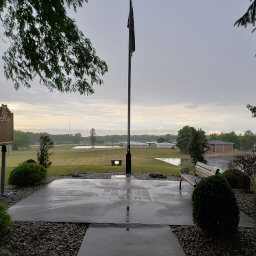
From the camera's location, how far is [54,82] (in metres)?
6.18

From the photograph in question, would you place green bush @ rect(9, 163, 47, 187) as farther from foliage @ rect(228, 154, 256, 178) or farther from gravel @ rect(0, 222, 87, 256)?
foliage @ rect(228, 154, 256, 178)

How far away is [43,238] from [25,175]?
4.92 meters

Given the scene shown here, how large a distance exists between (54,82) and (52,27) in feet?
5.05

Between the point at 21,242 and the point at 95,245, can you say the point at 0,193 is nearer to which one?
the point at 21,242

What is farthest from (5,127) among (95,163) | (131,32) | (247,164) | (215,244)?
(95,163)

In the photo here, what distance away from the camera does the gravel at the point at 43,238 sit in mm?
3389

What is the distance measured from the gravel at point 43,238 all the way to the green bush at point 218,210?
219cm

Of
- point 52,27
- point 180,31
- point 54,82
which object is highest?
point 180,31

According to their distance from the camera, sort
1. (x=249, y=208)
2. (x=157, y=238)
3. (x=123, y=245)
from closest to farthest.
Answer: (x=123, y=245) < (x=157, y=238) < (x=249, y=208)

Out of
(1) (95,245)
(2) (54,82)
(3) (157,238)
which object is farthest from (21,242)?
(2) (54,82)

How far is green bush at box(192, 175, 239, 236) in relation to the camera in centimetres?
373

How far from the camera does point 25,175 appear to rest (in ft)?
26.6

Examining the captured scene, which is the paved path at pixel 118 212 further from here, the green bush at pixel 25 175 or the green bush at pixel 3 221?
the green bush at pixel 3 221

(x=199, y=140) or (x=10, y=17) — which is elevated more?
(x=10, y=17)
